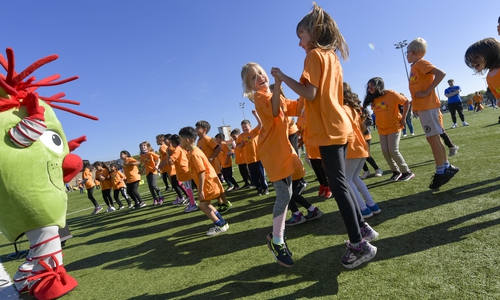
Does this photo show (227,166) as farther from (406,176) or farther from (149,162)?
(406,176)

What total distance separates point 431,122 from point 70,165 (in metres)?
4.53

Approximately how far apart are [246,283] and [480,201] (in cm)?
264

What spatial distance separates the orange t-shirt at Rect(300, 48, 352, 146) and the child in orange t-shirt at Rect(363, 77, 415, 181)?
286 centimetres

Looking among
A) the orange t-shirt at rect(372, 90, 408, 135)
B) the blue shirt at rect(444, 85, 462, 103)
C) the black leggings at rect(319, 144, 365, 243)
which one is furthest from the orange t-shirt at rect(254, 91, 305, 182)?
the blue shirt at rect(444, 85, 462, 103)

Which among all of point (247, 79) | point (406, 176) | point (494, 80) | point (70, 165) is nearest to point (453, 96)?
point (406, 176)

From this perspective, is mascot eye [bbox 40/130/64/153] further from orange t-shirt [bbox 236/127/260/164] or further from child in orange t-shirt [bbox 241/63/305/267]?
orange t-shirt [bbox 236/127/260/164]

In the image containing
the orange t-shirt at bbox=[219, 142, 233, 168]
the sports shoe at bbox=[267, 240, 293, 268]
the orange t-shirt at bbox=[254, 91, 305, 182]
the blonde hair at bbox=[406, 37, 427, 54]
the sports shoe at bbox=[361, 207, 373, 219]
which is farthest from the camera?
the orange t-shirt at bbox=[219, 142, 233, 168]

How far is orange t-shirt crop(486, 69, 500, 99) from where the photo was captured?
2904 millimetres

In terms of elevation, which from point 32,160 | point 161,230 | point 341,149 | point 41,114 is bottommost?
point 161,230

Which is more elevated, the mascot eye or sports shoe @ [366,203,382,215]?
the mascot eye

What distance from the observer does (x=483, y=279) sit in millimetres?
1809

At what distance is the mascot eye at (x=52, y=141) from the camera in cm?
314

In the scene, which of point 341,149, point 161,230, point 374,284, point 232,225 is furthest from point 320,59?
point 161,230

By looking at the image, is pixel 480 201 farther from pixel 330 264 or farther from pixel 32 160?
pixel 32 160
